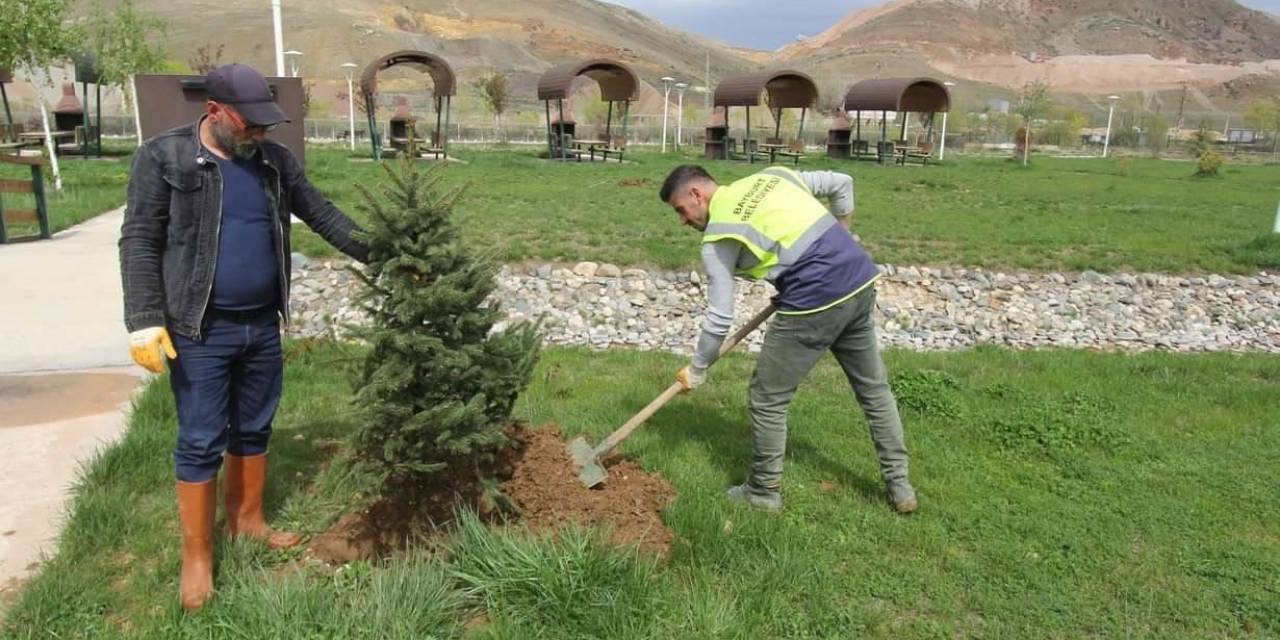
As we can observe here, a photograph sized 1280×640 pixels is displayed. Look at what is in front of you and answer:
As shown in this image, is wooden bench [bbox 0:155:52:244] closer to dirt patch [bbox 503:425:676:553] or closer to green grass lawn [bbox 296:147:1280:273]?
green grass lawn [bbox 296:147:1280:273]

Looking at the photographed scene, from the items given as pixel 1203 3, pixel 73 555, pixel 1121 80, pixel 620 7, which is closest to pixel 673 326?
pixel 73 555

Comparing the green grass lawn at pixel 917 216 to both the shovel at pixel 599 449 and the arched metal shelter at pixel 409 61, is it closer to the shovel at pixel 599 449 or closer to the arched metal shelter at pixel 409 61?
the shovel at pixel 599 449

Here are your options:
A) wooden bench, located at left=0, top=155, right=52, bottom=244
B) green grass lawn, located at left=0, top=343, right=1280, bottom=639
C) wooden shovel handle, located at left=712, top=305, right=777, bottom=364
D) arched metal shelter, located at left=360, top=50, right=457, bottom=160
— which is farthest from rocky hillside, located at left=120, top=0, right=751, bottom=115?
wooden shovel handle, located at left=712, top=305, right=777, bottom=364

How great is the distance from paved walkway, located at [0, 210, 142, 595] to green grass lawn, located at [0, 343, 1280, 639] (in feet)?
0.65

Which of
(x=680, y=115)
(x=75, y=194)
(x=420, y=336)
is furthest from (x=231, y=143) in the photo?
(x=680, y=115)

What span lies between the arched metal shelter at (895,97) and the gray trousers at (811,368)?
81.8 ft

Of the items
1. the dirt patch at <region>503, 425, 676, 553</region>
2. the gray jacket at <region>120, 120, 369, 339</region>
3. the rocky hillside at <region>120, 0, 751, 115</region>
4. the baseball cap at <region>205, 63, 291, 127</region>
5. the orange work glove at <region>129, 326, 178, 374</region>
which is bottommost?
the dirt patch at <region>503, 425, 676, 553</region>

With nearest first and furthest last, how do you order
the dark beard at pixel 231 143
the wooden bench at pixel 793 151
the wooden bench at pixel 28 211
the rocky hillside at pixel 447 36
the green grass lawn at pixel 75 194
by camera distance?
the dark beard at pixel 231 143 → the wooden bench at pixel 28 211 → the green grass lawn at pixel 75 194 → the wooden bench at pixel 793 151 → the rocky hillside at pixel 447 36

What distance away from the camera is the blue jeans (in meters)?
3.04

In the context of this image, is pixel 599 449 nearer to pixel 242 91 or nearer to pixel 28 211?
pixel 242 91

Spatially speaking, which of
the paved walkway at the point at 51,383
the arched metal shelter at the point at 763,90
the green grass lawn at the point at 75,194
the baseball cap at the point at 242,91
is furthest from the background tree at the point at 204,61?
the baseball cap at the point at 242,91

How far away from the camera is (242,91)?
112 inches

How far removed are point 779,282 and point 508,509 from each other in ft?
5.15

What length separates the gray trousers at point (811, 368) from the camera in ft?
12.5
